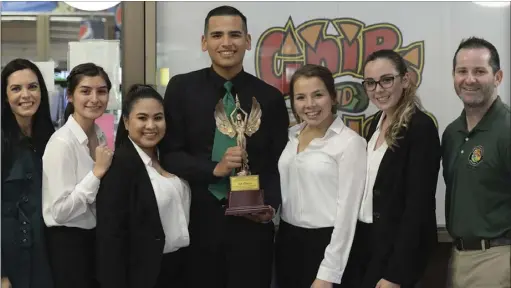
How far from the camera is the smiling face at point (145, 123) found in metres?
2.77

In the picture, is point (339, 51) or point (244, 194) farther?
point (339, 51)

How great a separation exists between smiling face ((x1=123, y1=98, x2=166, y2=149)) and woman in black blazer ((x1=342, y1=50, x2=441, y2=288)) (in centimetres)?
106

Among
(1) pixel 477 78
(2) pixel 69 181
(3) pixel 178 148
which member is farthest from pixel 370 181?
(2) pixel 69 181

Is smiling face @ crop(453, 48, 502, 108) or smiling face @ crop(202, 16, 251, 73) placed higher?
smiling face @ crop(202, 16, 251, 73)

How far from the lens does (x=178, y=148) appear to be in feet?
9.45

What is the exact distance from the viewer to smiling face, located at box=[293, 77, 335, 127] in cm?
279

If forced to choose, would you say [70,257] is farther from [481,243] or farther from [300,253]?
[481,243]

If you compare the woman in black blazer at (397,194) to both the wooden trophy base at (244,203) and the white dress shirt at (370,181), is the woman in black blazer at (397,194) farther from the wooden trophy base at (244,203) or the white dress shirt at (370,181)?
the wooden trophy base at (244,203)

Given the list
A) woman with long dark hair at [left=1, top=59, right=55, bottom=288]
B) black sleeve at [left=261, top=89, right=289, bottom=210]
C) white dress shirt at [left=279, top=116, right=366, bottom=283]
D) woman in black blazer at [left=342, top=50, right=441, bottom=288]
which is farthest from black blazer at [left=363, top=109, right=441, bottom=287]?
woman with long dark hair at [left=1, top=59, right=55, bottom=288]

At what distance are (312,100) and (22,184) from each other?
4.82 ft

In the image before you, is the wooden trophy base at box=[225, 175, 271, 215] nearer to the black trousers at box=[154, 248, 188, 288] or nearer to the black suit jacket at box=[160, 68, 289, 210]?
the black suit jacket at box=[160, 68, 289, 210]

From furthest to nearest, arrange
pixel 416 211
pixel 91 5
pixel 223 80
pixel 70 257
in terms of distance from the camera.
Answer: pixel 91 5 → pixel 223 80 → pixel 70 257 → pixel 416 211

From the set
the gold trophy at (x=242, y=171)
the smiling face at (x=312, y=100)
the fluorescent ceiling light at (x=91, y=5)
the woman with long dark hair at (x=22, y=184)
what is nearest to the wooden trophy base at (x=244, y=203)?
the gold trophy at (x=242, y=171)

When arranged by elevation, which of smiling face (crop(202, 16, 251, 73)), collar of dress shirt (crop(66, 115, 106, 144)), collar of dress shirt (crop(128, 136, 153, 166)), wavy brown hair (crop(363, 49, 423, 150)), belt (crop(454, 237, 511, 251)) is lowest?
belt (crop(454, 237, 511, 251))
